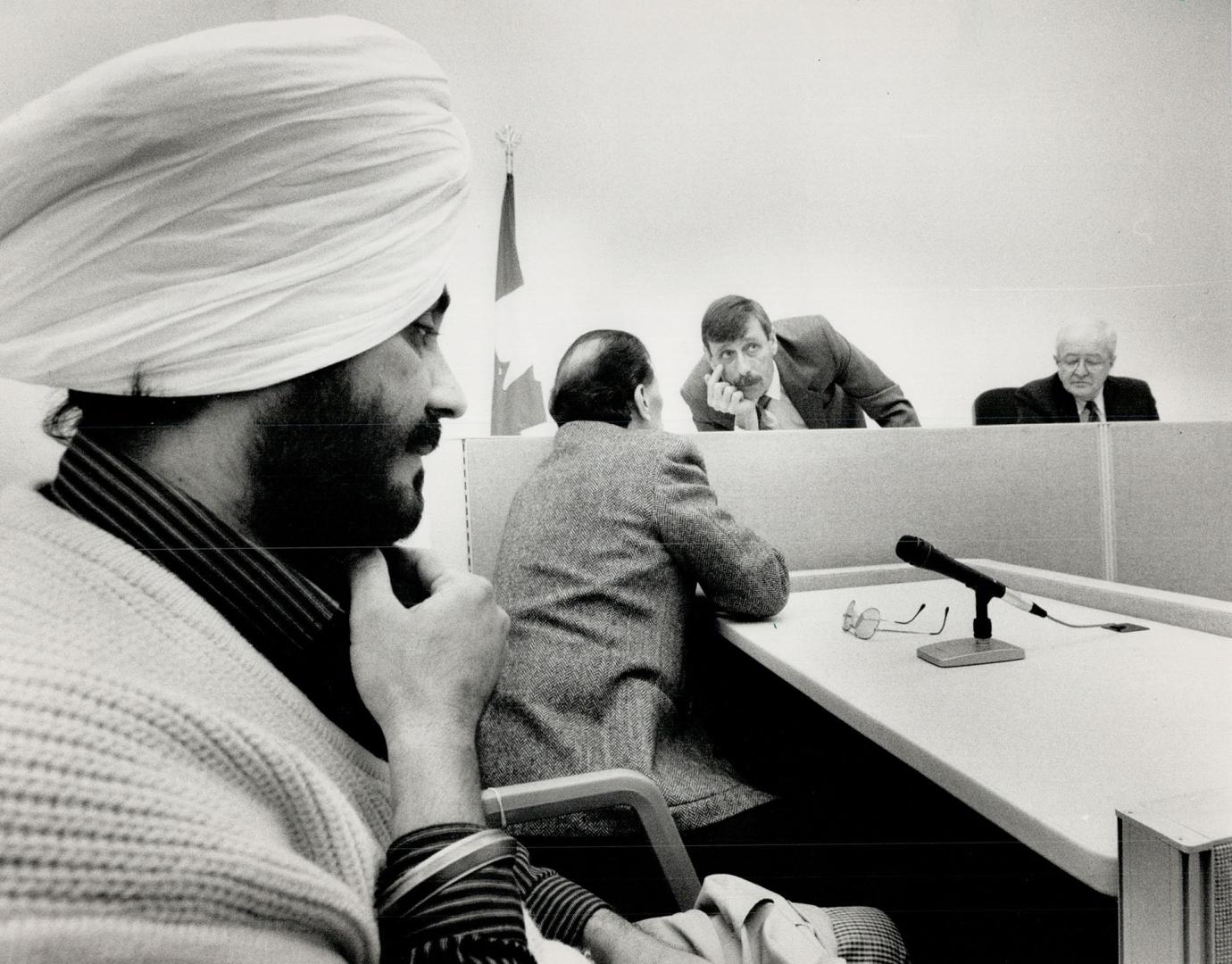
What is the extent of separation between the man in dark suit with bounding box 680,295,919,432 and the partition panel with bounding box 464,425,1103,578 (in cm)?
2

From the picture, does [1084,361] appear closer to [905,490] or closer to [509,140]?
[905,490]

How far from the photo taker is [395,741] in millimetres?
440

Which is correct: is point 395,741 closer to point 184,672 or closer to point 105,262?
point 184,672

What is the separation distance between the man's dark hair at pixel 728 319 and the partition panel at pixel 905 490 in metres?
0.09

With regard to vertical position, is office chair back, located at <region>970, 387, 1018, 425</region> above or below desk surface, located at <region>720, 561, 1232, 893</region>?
above

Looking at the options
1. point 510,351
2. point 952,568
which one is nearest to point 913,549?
point 952,568

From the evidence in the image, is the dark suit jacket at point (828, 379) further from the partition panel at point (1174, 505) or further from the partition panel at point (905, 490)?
the partition panel at point (1174, 505)

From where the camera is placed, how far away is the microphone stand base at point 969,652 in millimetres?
649

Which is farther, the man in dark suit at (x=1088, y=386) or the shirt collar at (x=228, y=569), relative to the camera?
the man in dark suit at (x=1088, y=386)

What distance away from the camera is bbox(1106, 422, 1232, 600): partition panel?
0.63 meters

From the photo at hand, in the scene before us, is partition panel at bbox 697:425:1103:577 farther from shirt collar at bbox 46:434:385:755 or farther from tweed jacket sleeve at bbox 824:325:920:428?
shirt collar at bbox 46:434:385:755

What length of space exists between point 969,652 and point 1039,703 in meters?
0.08

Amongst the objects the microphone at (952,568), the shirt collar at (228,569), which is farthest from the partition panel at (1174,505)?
the shirt collar at (228,569)

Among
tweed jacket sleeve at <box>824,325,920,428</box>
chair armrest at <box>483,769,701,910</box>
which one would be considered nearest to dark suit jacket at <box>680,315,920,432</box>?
tweed jacket sleeve at <box>824,325,920,428</box>
